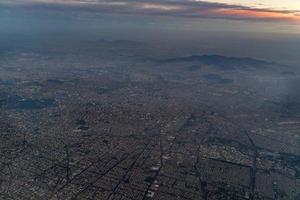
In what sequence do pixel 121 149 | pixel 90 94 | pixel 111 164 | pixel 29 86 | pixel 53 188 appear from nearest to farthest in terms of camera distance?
pixel 53 188, pixel 111 164, pixel 121 149, pixel 90 94, pixel 29 86

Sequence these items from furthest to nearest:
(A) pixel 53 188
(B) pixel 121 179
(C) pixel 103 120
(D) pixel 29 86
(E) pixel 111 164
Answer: (D) pixel 29 86, (C) pixel 103 120, (E) pixel 111 164, (B) pixel 121 179, (A) pixel 53 188

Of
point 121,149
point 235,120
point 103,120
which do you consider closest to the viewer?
point 121,149

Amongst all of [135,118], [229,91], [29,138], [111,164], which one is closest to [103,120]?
[135,118]

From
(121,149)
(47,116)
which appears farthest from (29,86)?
(121,149)

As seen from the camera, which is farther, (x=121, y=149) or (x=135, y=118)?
(x=135, y=118)

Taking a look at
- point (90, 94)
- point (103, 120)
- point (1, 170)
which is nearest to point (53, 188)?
point (1, 170)

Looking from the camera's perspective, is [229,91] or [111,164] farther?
[229,91]

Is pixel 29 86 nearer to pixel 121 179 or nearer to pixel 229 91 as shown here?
pixel 229 91

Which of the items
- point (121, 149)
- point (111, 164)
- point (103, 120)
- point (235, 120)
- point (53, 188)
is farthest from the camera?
point (235, 120)

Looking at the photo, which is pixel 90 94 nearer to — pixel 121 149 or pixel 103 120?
pixel 103 120
